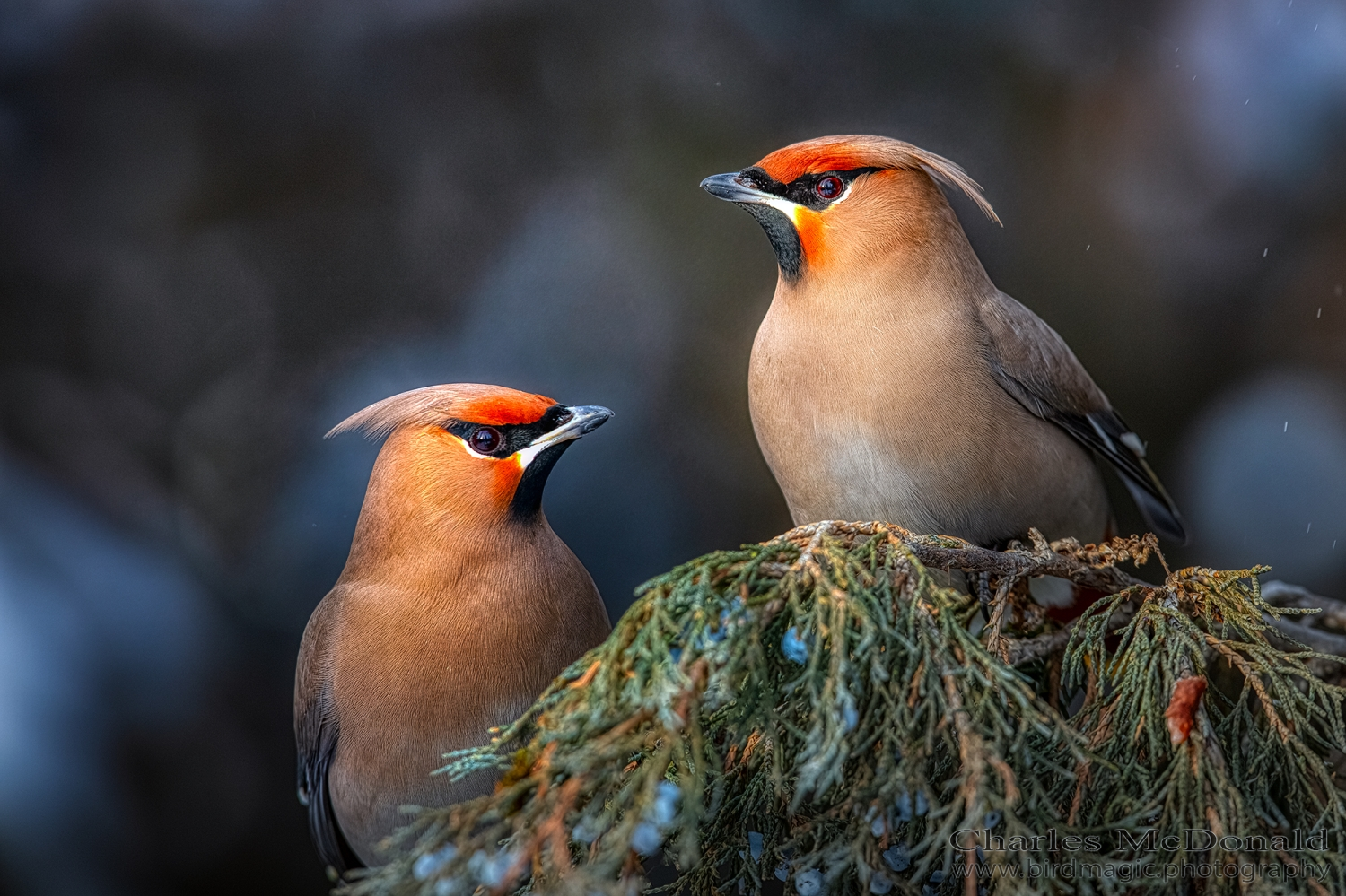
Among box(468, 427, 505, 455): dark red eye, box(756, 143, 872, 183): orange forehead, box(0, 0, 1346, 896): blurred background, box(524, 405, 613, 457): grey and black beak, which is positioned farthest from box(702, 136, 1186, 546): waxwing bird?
box(0, 0, 1346, 896): blurred background

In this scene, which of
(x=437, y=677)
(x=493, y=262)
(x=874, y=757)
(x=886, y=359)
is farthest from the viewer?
(x=493, y=262)

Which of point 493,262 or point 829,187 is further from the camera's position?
point 493,262

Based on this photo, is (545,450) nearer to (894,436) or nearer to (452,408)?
(452,408)

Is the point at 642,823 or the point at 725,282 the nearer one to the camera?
the point at 642,823

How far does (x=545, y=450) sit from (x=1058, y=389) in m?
0.78

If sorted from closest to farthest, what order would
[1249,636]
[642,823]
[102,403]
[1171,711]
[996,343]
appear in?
[642,823], [1171,711], [1249,636], [996,343], [102,403]

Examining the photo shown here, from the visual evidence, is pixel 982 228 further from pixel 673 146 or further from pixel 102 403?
pixel 102 403

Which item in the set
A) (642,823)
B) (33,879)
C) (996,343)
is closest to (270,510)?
(33,879)

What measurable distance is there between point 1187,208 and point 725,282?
0.94 metres

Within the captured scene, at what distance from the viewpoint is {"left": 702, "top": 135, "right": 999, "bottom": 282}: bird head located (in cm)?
151

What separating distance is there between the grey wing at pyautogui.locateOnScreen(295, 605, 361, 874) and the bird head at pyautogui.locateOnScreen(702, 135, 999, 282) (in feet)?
2.77

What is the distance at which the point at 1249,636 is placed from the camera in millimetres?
1152

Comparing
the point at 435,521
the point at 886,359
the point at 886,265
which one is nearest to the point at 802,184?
the point at 886,265

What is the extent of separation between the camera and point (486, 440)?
4.84 ft
